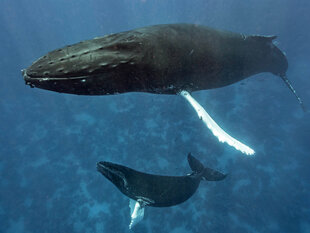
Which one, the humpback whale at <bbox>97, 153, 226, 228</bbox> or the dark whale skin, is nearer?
the dark whale skin

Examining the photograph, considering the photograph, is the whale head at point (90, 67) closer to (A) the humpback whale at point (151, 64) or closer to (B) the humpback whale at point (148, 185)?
(A) the humpback whale at point (151, 64)

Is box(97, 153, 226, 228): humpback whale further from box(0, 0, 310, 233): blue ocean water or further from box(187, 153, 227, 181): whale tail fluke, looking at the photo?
box(0, 0, 310, 233): blue ocean water

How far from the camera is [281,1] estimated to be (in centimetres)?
3794

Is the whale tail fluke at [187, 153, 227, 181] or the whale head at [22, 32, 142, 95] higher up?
the whale head at [22, 32, 142, 95]

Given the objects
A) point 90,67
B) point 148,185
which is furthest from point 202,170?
point 90,67

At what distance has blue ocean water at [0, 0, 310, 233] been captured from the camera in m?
16.2

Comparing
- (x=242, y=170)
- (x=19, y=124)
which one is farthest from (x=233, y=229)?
(x=19, y=124)

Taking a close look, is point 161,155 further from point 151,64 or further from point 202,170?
point 151,64

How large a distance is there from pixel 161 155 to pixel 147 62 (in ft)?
50.6

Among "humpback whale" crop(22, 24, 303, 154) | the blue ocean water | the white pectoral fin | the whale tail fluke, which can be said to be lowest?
the blue ocean water

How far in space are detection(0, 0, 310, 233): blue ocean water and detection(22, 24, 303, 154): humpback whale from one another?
12465 mm

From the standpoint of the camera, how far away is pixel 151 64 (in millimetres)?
4320

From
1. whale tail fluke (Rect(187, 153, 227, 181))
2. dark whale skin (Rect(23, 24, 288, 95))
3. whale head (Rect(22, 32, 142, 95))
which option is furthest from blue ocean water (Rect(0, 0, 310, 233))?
whale head (Rect(22, 32, 142, 95))

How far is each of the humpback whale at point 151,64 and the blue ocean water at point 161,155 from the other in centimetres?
1246
